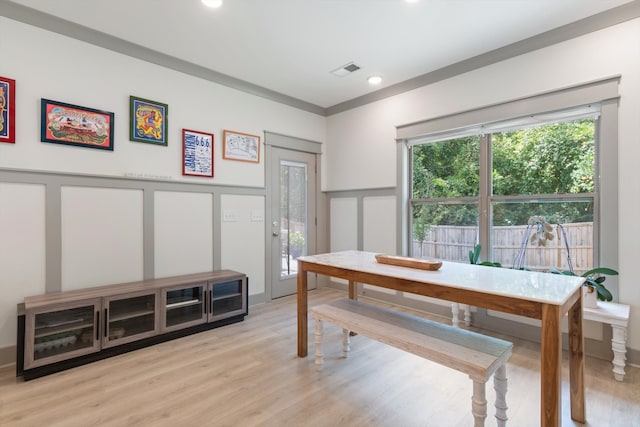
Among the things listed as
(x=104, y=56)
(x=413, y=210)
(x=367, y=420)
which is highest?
(x=104, y=56)

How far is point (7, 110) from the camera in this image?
7.49ft

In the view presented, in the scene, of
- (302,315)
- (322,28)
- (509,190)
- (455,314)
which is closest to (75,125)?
(322,28)

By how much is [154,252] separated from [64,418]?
1.52m

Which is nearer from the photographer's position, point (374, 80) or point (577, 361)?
point (577, 361)

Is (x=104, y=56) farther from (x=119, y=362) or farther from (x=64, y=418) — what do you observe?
(x=64, y=418)

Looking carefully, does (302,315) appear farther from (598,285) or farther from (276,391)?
(598,285)

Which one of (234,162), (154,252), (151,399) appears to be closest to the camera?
(151,399)

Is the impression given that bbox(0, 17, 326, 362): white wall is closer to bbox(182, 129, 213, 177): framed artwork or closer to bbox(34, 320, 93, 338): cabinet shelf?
bbox(182, 129, 213, 177): framed artwork

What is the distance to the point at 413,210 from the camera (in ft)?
12.5

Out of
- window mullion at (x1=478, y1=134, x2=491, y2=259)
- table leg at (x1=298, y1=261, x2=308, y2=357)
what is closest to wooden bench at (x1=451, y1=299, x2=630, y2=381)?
window mullion at (x1=478, y1=134, x2=491, y2=259)

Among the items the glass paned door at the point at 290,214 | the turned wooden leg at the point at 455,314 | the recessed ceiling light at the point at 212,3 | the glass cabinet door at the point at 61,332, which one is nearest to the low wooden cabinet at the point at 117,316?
the glass cabinet door at the point at 61,332

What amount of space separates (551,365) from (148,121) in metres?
3.51

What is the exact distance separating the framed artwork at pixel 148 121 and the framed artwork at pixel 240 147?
0.66 metres

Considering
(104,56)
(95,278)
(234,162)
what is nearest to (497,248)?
(234,162)
